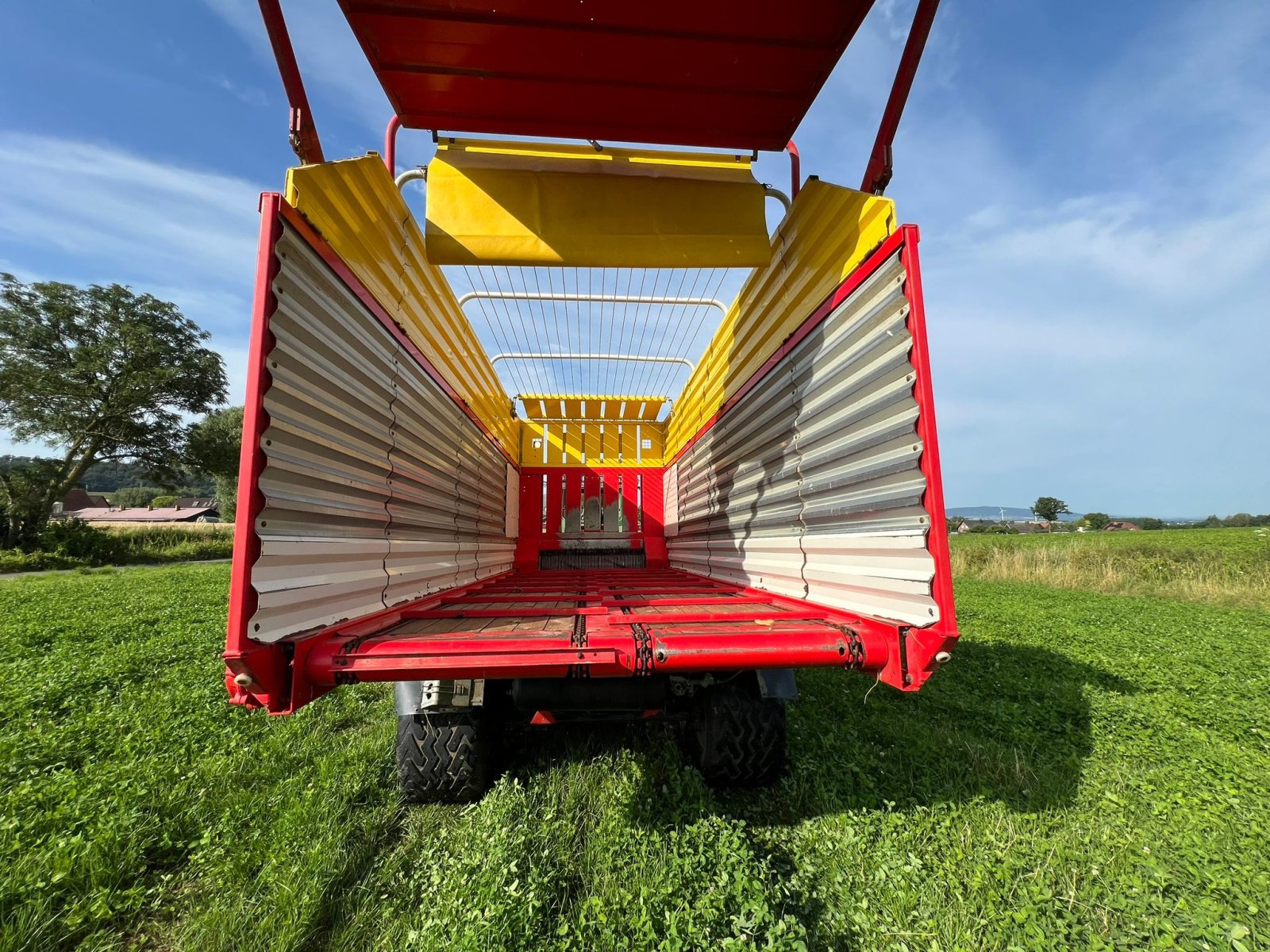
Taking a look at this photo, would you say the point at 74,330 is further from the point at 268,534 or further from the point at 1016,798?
the point at 1016,798

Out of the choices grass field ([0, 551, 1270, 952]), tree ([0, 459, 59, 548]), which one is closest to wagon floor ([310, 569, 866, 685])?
grass field ([0, 551, 1270, 952])

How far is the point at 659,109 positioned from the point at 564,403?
4047 mm

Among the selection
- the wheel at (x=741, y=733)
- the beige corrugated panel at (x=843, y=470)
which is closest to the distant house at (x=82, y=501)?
the beige corrugated panel at (x=843, y=470)

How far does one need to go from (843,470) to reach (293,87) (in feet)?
9.69

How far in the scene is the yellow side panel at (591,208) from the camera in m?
3.12

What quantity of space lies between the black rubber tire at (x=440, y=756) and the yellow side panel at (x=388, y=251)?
2.13m

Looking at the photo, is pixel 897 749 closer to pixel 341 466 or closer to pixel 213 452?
pixel 341 466

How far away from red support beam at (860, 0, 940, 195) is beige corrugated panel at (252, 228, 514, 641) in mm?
2528

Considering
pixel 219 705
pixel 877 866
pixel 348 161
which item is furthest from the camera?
pixel 219 705

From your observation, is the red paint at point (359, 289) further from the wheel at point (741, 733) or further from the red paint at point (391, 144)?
the wheel at point (741, 733)

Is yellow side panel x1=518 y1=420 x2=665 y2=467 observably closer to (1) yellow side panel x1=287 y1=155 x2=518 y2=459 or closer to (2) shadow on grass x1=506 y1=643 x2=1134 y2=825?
(1) yellow side panel x1=287 y1=155 x2=518 y2=459

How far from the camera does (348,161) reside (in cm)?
236

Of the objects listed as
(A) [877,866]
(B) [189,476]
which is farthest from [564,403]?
(B) [189,476]

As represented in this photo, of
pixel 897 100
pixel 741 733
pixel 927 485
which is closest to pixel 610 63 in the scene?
pixel 897 100
